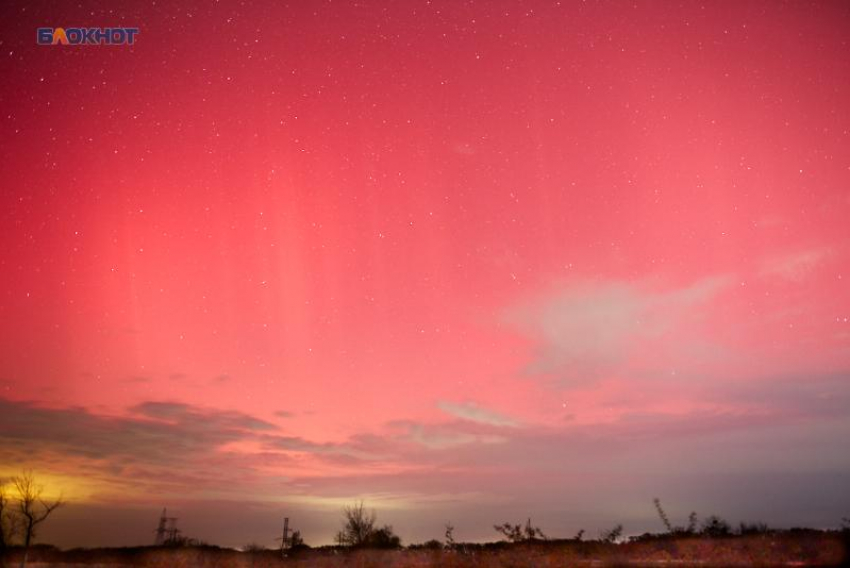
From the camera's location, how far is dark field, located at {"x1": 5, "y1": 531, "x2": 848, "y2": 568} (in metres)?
25.0

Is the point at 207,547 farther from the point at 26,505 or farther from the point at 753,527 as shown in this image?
the point at 753,527

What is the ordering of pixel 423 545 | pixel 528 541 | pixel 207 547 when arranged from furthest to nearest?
pixel 207 547 < pixel 423 545 < pixel 528 541

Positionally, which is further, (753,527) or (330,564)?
(330,564)

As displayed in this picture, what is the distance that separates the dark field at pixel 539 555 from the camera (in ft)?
81.9

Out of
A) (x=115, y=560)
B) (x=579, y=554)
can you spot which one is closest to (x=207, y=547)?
(x=115, y=560)

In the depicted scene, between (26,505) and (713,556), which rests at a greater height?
(26,505)

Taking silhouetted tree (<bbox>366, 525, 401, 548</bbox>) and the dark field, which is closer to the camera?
the dark field

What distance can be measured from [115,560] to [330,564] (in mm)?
13537

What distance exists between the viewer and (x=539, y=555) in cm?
2945

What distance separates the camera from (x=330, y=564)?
3219cm

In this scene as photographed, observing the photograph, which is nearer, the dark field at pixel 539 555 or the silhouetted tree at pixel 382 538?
the dark field at pixel 539 555

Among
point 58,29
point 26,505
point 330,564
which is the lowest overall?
point 330,564

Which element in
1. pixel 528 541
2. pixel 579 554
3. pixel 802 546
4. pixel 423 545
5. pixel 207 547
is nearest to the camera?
pixel 802 546

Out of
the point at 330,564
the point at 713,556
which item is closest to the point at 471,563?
the point at 330,564
